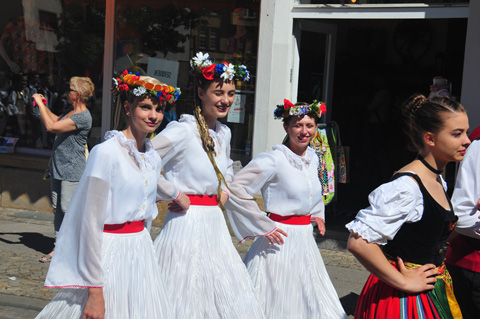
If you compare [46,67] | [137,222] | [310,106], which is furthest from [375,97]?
[137,222]

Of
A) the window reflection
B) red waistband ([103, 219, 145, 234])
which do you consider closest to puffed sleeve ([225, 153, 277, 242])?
red waistband ([103, 219, 145, 234])

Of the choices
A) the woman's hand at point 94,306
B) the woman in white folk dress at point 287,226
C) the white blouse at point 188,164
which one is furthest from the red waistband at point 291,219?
the woman's hand at point 94,306

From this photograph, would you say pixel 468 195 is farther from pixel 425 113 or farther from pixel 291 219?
pixel 291 219

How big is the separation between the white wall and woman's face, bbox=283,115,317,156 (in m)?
2.91

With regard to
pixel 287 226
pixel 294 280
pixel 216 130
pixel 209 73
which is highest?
pixel 209 73

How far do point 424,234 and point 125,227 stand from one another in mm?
1619

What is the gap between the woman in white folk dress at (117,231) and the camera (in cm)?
343

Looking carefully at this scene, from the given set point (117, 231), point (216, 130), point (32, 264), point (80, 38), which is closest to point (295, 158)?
point (216, 130)

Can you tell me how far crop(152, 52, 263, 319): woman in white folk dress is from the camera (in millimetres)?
4469

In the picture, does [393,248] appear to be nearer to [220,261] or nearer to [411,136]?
[411,136]

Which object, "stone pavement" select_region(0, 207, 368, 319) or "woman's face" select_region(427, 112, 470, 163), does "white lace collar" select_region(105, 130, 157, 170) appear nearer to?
"woman's face" select_region(427, 112, 470, 163)

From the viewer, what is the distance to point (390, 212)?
2930 millimetres

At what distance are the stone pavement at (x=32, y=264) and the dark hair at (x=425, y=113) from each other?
2947 mm

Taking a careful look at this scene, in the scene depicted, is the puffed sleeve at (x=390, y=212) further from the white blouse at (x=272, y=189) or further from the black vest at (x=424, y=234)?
the white blouse at (x=272, y=189)
